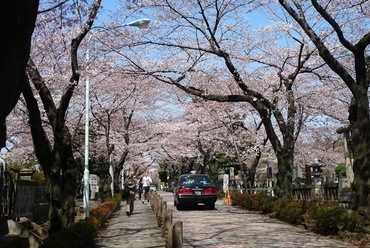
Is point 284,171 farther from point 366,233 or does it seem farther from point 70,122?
point 70,122

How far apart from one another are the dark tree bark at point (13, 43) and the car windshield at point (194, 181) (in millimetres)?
17646

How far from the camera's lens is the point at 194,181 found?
72.6 feet

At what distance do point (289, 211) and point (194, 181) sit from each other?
8.04m

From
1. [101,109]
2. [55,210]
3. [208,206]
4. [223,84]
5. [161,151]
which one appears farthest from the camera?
[161,151]

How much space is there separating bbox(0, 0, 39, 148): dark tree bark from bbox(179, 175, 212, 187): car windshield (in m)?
17.6

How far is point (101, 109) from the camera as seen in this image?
91.9 feet

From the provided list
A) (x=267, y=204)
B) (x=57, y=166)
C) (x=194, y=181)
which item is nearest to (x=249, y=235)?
(x=57, y=166)

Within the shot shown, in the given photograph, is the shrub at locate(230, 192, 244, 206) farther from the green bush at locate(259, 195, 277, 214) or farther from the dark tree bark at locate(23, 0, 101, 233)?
the dark tree bark at locate(23, 0, 101, 233)

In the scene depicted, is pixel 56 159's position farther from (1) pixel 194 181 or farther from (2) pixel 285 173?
(1) pixel 194 181

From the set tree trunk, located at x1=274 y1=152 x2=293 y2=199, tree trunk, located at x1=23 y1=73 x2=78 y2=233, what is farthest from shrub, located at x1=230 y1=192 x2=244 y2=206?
tree trunk, located at x1=23 y1=73 x2=78 y2=233

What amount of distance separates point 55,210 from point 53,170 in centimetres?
94

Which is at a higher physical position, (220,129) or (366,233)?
(220,129)

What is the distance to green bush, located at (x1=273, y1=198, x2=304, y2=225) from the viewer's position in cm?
1428

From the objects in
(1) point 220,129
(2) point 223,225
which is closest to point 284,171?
(2) point 223,225
